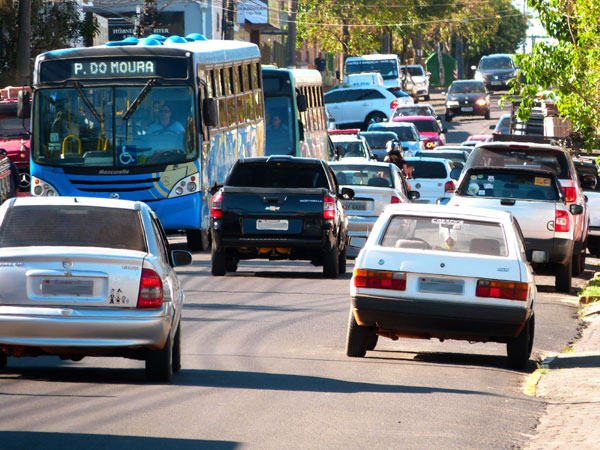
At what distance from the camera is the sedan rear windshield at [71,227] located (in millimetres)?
10211

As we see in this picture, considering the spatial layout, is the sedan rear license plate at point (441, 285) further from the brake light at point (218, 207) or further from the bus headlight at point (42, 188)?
the bus headlight at point (42, 188)

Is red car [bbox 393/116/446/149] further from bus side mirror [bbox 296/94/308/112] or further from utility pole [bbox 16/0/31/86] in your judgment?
bus side mirror [bbox 296/94/308/112]

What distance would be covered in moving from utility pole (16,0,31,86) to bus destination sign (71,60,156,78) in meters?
19.6

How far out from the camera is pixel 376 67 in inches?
2820

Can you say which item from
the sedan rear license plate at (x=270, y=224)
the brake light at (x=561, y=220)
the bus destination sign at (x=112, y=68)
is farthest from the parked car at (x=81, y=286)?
the bus destination sign at (x=112, y=68)

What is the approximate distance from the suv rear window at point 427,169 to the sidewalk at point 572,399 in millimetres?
18675

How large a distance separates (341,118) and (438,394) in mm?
49096

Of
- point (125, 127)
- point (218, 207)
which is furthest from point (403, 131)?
point (218, 207)

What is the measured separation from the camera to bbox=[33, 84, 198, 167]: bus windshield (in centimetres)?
2261

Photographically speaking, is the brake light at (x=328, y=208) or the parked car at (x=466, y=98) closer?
the brake light at (x=328, y=208)

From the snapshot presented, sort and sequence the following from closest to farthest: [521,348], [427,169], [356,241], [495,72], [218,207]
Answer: [521,348] → [218,207] → [356,241] → [427,169] → [495,72]

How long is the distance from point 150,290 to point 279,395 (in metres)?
1.22

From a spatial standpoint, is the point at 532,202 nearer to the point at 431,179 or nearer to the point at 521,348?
the point at 521,348

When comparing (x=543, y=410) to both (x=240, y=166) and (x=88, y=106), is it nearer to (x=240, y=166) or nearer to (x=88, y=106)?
(x=240, y=166)
